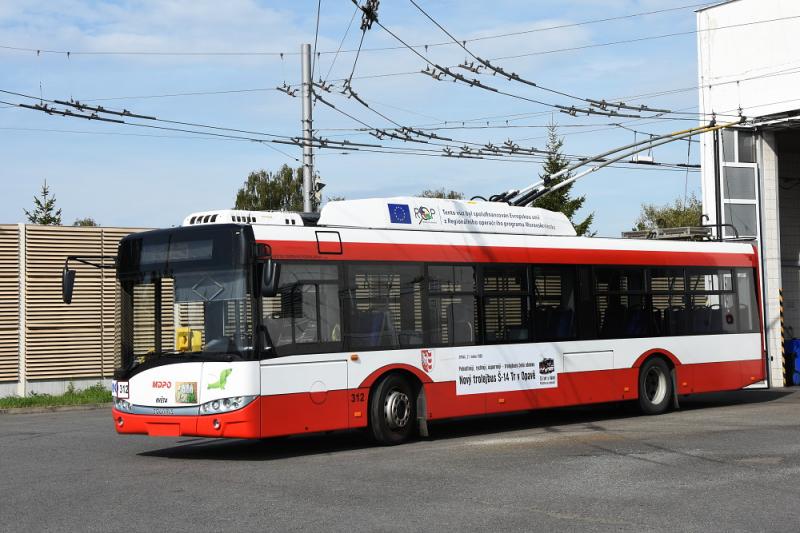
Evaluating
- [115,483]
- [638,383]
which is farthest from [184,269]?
[638,383]

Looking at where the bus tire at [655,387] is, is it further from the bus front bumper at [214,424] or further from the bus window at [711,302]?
the bus front bumper at [214,424]

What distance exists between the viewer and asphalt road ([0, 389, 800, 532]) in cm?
875

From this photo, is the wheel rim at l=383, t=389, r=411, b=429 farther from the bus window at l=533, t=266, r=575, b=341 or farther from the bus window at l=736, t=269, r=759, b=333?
the bus window at l=736, t=269, r=759, b=333

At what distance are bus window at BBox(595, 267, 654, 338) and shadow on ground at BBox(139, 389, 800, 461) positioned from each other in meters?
1.41

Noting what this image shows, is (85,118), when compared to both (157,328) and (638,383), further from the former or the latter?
(638,383)

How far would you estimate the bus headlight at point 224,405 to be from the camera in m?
12.8

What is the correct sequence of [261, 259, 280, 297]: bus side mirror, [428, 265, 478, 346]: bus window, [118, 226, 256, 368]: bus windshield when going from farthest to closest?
[428, 265, 478, 346]: bus window < [118, 226, 256, 368]: bus windshield < [261, 259, 280, 297]: bus side mirror

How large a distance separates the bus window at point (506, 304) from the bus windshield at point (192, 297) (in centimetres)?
420

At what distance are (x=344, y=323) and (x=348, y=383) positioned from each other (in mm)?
733

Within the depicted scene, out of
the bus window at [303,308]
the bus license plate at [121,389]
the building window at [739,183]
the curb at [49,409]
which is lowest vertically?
the curb at [49,409]

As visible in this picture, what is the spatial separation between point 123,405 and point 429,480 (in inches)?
176

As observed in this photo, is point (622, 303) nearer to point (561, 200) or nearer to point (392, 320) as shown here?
point (392, 320)

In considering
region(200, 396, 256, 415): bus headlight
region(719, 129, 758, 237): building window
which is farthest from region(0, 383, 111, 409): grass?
region(719, 129, 758, 237): building window

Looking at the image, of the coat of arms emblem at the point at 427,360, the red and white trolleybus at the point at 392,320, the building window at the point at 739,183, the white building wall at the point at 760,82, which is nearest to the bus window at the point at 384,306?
the red and white trolleybus at the point at 392,320
